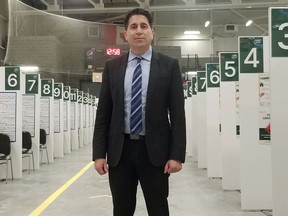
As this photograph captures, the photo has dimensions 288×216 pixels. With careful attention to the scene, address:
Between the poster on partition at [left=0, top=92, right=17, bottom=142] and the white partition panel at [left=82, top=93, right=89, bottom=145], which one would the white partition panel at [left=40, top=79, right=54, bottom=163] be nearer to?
the poster on partition at [left=0, top=92, right=17, bottom=142]

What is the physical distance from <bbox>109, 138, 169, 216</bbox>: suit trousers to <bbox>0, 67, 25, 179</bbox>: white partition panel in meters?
5.06

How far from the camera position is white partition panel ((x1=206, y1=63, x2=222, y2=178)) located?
21.7ft

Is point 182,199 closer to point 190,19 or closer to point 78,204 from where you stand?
point 78,204

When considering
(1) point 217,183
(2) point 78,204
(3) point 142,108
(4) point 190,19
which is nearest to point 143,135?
(3) point 142,108

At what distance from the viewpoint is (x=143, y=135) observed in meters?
2.11

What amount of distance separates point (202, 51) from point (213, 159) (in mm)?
15503

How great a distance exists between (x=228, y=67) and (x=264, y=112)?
136 cm

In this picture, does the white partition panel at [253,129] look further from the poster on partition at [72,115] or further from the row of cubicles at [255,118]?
the poster on partition at [72,115]

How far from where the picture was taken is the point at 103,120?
2.23 metres

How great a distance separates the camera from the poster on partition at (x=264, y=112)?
4.36m

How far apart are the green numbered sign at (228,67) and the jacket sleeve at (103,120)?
11.8 feet

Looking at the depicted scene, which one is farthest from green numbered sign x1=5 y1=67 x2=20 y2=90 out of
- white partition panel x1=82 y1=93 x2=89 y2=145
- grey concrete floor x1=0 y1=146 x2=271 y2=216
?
white partition panel x1=82 y1=93 x2=89 y2=145

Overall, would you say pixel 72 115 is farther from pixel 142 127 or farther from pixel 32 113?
pixel 142 127

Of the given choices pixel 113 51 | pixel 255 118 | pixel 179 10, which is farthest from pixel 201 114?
pixel 179 10
